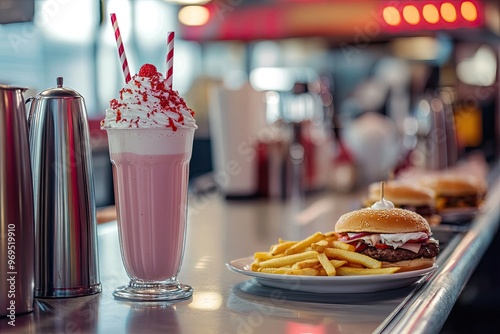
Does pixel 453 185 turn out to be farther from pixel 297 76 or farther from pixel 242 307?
pixel 297 76

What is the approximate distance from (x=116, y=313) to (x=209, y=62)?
361 inches

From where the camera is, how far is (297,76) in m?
9.20

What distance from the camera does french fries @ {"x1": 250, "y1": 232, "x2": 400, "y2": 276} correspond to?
1.32 m

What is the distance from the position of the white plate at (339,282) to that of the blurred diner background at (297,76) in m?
1.06

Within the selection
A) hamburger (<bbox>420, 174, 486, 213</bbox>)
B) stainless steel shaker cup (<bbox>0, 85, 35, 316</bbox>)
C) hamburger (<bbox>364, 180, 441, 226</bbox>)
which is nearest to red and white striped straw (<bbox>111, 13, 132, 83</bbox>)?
stainless steel shaker cup (<bbox>0, 85, 35, 316</bbox>)

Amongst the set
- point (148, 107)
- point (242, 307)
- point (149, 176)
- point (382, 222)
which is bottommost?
point (242, 307)

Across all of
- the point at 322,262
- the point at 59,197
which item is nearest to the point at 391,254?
the point at 322,262

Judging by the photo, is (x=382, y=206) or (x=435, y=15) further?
(x=435, y=15)

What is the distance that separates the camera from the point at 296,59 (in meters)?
9.28

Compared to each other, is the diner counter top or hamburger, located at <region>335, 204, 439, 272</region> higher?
hamburger, located at <region>335, 204, 439, 272</region>

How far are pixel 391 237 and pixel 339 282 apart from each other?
16 cm

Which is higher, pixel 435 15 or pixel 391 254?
pixel 435 15

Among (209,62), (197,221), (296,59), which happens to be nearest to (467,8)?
(197,221)

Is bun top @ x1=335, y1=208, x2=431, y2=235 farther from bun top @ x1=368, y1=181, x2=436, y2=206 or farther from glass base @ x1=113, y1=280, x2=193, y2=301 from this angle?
bun top @ x1=368, y1=181, x2=436, y2=206
